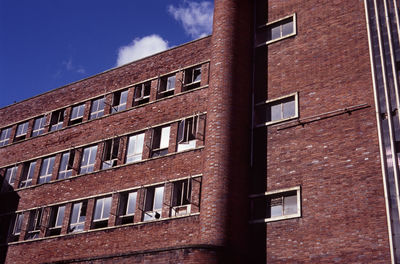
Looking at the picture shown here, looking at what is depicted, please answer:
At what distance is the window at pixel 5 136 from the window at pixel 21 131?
0.72 m

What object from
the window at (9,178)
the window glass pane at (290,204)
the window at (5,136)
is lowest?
the window glass pane at (290,204)

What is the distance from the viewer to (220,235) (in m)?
18.9

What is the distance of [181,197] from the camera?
72.8 ft

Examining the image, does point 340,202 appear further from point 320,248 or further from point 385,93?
point 385,93

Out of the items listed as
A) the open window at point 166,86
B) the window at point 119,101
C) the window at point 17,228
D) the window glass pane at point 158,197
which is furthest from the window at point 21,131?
the window glass pane at point 158,197

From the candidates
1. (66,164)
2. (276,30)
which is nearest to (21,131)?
(66,164)

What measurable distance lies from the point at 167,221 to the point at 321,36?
10087 millimetres

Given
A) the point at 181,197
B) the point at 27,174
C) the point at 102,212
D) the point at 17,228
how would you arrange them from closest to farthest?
the point at 181,197 < the point at 102,212 < the point at 17,228 < the point at 27,174

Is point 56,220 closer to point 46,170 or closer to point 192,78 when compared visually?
point 46,170

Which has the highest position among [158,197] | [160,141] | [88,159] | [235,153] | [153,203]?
[160,141]

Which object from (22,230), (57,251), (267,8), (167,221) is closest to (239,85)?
(267,8)

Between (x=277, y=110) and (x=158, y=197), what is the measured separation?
21.2 ft

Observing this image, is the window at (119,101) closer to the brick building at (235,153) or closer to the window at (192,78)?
the brick building at (235,153)

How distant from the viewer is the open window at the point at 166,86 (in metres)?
26.0
